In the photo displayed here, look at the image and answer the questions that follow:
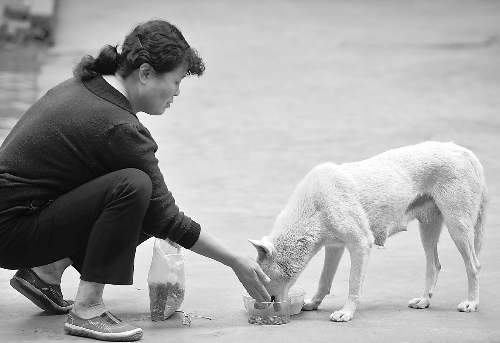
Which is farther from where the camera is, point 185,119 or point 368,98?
point 368,98

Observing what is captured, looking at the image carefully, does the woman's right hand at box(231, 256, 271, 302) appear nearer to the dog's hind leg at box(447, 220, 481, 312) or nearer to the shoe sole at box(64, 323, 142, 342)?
the shoe sole at box(64, 323, 142, 342)

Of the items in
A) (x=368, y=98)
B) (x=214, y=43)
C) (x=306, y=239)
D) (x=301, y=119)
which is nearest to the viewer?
(x=306, y=239)

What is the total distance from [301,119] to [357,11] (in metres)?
7.29

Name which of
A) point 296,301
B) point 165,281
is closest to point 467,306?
point 296,301

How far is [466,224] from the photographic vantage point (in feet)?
14.1

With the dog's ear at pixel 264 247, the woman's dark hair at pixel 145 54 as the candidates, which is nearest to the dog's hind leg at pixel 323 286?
the dog's ear at pixel 264 247

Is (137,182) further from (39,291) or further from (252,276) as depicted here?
(39,291)

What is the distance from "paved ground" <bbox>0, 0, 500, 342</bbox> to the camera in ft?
13.3

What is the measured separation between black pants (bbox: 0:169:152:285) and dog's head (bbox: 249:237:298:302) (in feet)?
2.26

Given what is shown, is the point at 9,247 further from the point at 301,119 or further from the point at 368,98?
the point at 368,98

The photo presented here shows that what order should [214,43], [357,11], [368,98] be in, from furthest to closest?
[357,11] < [214,43] < [368,98]

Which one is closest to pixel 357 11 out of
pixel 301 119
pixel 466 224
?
pixel 301 119

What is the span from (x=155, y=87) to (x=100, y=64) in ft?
0.84

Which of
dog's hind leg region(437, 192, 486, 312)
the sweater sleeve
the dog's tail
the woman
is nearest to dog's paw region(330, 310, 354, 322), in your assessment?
the woman
